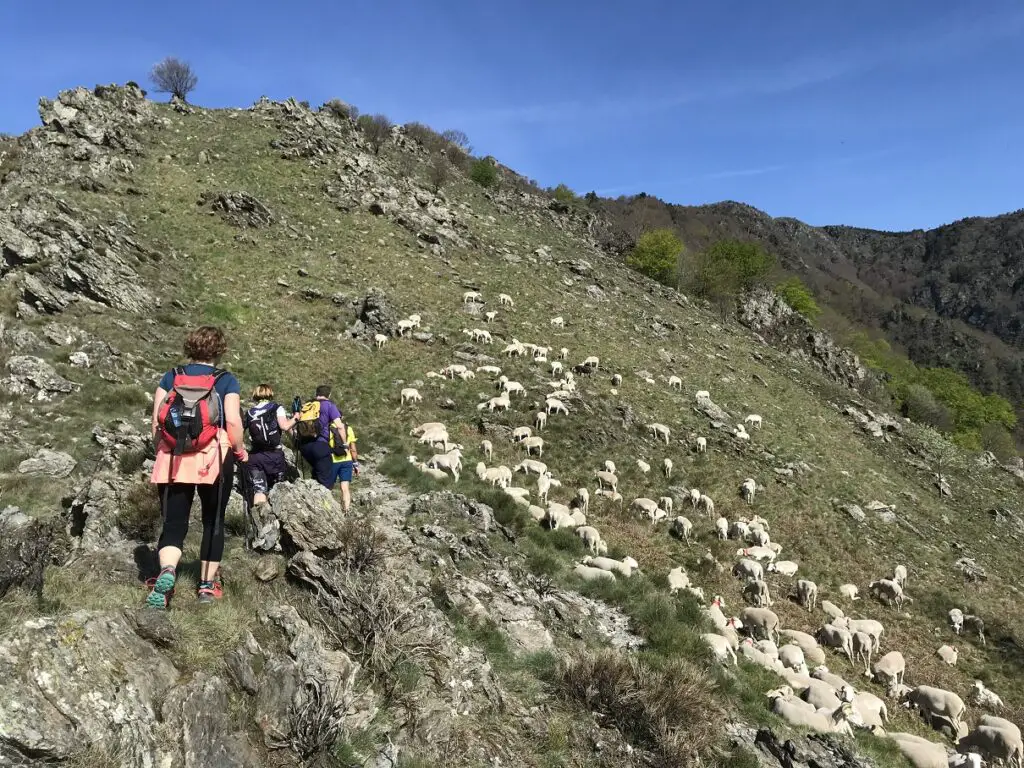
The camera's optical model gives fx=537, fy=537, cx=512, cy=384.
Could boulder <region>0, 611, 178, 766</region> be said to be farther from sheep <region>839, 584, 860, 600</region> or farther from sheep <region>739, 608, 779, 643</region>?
sheep <region>839, 584, 860, 600</region>

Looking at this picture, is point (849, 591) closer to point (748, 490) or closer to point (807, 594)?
point (807, 594)

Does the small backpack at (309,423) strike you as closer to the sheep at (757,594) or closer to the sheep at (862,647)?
the sheep at (757,594)

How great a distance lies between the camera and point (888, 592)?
15.2 metres

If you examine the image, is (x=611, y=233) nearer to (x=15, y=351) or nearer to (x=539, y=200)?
(x=539, y=200)

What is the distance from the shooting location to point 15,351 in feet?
48.7

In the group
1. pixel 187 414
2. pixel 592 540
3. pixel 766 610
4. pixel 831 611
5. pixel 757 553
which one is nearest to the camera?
pixel 187 414

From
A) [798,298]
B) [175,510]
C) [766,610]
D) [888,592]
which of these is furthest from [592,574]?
[798,298]

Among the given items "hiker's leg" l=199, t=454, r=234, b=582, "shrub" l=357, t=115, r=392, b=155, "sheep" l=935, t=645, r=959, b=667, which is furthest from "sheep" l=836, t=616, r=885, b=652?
"shrub" l=357, t=115, r=392, b=155

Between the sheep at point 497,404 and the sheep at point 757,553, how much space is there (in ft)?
29.4

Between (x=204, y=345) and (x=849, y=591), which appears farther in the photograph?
(x=849, y=591)

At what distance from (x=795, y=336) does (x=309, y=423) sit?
60.2 m

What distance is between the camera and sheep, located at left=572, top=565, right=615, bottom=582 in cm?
949

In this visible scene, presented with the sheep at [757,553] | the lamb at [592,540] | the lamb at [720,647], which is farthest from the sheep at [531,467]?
the lamb at [720,647]

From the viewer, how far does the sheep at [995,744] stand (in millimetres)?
8633
